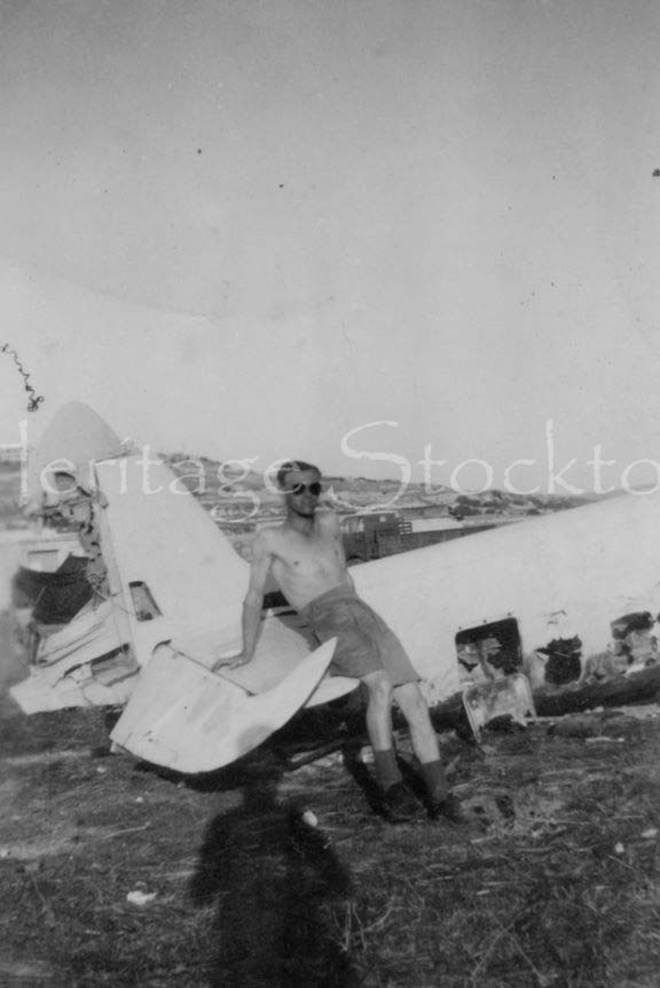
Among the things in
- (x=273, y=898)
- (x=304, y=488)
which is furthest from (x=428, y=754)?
(x=304, y=488)

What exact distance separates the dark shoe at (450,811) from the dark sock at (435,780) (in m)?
0.02

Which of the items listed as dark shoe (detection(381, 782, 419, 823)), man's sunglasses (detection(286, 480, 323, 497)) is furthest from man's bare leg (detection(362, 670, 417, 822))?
man's sunglasses (detection(286, 480, 323, 497))

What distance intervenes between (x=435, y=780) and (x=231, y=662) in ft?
5.39

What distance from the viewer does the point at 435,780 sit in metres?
4.61

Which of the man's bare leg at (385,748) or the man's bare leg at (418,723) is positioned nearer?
the man's bare leg at (385,748)

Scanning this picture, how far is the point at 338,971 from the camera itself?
3.12 m

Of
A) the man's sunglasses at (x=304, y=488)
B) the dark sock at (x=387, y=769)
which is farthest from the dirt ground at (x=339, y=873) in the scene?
the man's sunglasses at (x=304, y=488)

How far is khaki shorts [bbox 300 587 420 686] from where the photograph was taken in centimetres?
479

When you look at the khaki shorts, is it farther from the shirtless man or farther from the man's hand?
the man's hand

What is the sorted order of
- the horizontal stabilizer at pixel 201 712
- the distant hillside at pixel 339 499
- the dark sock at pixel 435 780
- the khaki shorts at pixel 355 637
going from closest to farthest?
1. the horizontal stabilizer at pixel 201 712
2. the dark sock at pixel 435 780
3. the khaki shorts at pixel 355 637
4. the distant hillside at pixel 339 499

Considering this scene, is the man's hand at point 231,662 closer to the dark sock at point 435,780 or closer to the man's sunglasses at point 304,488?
the man's sunglasses at point 304,488

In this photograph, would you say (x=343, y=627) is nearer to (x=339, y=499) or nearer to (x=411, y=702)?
(x=411, y=702)

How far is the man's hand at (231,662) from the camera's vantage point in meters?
5.17

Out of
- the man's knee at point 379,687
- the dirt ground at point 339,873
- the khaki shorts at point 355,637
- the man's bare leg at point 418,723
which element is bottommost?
the dirt ground at point 339,873
